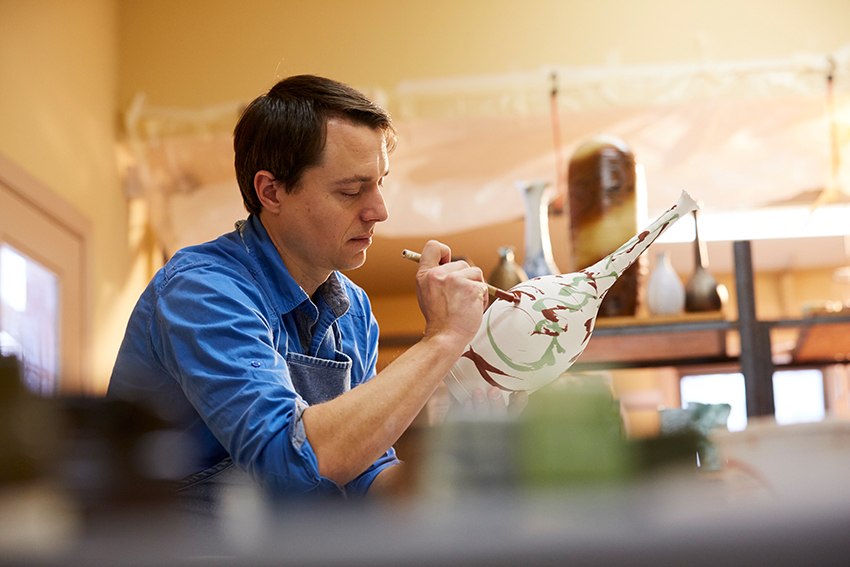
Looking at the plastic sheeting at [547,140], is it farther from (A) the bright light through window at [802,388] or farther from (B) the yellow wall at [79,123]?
(A) the bright light through window at [802,388]

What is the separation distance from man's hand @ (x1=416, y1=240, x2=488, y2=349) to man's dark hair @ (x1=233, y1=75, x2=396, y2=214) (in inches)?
9.0

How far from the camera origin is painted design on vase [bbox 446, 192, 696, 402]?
116cm

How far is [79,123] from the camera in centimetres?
361

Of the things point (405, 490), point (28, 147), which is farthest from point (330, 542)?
point (28, 147)

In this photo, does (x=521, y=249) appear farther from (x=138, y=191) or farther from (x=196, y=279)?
(x=196, y=279)

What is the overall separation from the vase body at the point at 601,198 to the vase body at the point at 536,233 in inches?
5.5

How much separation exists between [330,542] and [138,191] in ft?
12.8

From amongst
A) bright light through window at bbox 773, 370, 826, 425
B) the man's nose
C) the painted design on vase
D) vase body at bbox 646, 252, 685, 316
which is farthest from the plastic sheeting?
bright light through window at bbox 773, 370, 826, 425

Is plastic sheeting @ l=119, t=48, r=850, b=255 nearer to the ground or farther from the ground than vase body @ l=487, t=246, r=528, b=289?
farther from the ground

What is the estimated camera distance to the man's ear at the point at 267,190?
4.41ft

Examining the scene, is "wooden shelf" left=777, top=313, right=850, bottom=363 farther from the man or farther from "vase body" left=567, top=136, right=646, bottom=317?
the man

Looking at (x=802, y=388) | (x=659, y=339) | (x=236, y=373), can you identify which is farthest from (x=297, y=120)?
(x=802, y=388)

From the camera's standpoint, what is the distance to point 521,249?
523 centimetres

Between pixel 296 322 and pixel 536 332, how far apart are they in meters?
0.33
